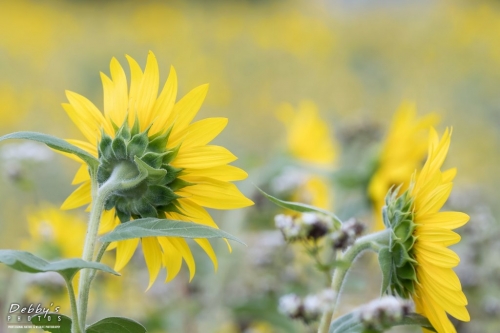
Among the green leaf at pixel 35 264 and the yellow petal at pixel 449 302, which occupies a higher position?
the green leaf at pixel 35 264

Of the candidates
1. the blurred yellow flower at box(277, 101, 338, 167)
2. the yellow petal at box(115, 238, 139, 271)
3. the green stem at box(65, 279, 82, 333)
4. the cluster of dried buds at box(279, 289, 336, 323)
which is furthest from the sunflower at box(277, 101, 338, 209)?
the green stem at box(65, 279, 82, 333)

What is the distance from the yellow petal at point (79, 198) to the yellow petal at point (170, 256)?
0.13m

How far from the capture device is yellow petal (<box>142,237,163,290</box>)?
2.90ft

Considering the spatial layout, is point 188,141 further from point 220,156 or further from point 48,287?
point 48,287

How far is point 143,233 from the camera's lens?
2.19 feet

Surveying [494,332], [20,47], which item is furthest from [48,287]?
[20,47]

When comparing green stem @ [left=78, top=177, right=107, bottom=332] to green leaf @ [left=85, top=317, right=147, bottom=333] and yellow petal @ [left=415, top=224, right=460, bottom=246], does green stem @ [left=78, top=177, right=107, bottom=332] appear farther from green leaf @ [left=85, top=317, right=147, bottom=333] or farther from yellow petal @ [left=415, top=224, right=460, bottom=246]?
yellow petal @ [left=415, top=224, right=460, bottom=246]

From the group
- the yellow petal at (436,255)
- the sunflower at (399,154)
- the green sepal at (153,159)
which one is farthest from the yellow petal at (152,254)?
the sunflower at (399,154)

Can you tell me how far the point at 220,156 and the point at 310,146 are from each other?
1200 mm

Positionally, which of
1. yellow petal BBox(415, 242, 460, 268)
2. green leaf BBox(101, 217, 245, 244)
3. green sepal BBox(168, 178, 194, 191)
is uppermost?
green sepal BBox(168, 178, 194, 191)

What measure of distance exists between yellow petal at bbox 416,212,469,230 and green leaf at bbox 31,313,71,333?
44cm

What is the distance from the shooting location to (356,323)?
30.1 inches

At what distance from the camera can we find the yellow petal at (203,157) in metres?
0.82

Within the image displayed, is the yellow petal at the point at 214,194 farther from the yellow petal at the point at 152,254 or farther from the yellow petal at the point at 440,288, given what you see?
the yellow petal at the point at 440,288
